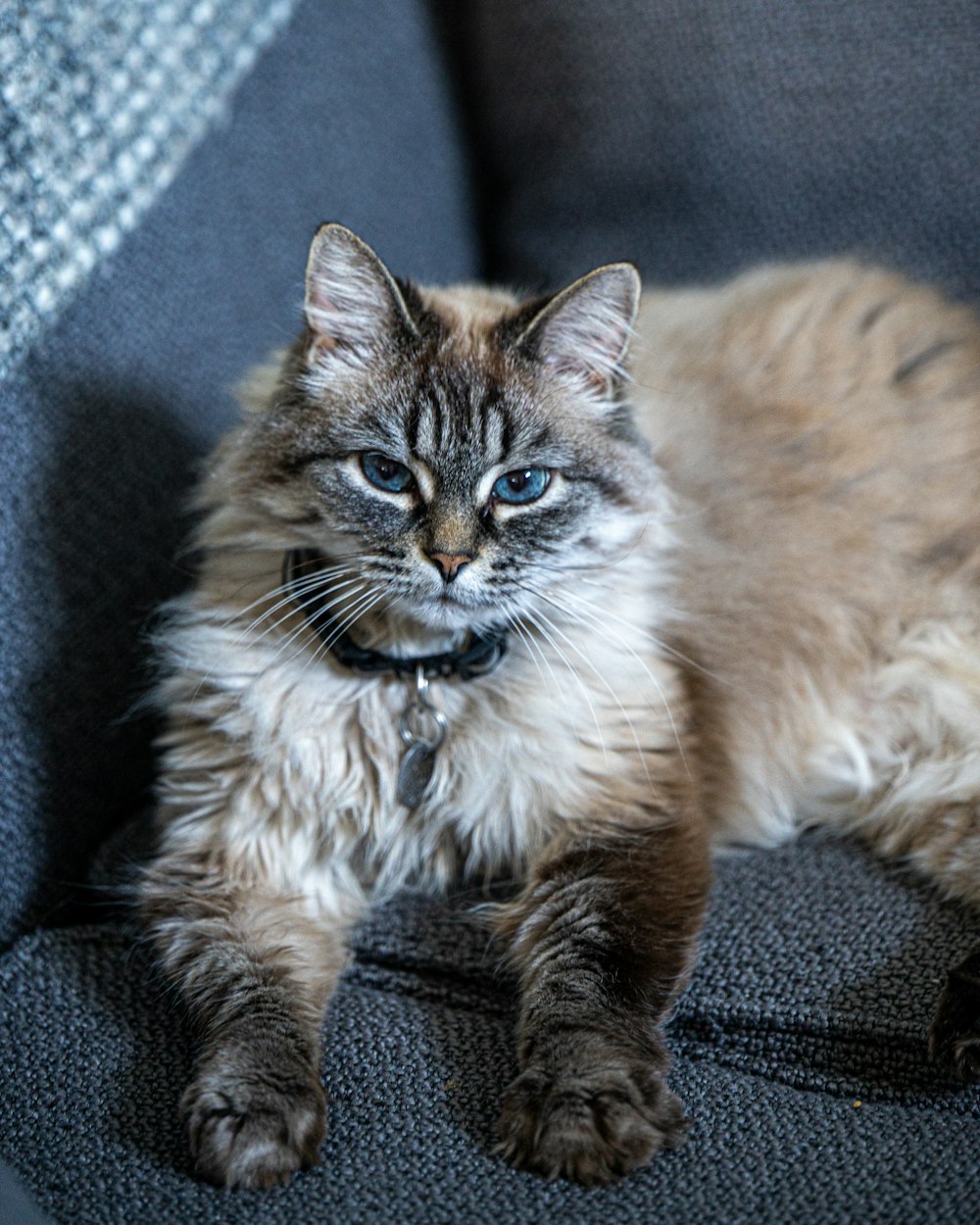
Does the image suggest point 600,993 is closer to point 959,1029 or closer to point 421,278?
point 959,1029

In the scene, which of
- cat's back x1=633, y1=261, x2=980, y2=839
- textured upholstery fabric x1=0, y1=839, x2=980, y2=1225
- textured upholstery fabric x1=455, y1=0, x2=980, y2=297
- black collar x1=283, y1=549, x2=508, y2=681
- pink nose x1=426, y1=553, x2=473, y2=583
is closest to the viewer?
textured upholstery fabric x1=0, y1=839, x2=980, y2=1225

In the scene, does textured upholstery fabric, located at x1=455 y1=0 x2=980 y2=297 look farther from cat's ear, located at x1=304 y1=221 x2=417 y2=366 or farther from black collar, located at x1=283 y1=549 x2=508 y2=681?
black collar, located at x1=283 y1=549 x2=508 y2=681

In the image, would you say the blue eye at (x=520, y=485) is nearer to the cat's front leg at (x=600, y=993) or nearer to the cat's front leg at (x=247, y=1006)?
the cat's front leg at (x=600, y=993)

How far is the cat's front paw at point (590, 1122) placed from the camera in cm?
100

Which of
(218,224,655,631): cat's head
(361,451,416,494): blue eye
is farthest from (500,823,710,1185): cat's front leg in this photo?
(361,451,416,494): blue eye

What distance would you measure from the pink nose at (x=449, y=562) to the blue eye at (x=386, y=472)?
11 centimetres

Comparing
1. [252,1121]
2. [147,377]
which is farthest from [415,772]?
[147,377]

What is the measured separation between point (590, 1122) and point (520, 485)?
26.4 inches

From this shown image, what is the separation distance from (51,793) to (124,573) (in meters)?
0.32

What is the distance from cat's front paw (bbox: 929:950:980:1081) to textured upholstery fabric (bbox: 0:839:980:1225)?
3 centimetres

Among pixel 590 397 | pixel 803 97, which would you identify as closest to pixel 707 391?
pixel 590 397

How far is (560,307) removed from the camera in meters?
1.22

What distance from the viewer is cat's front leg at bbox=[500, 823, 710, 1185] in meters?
1.01

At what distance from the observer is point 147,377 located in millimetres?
1572
